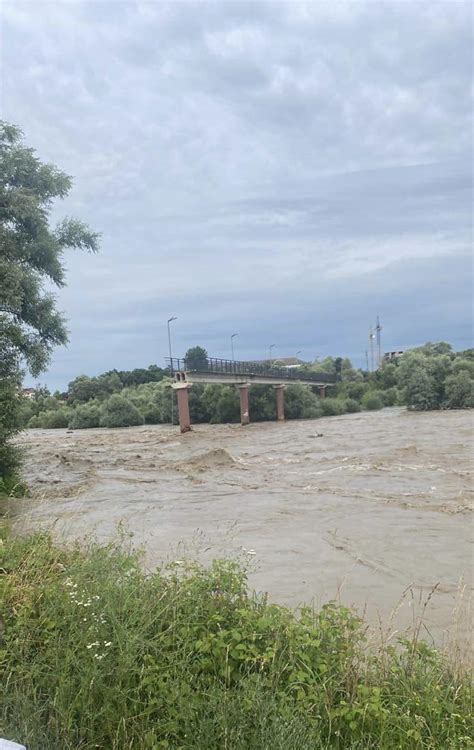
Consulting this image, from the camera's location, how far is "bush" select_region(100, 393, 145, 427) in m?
61.2

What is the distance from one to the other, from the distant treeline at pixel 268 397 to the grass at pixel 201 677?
49.9 metres

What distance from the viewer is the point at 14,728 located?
10.3 feet

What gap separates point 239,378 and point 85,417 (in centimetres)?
1865

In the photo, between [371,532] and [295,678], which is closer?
[295,678]

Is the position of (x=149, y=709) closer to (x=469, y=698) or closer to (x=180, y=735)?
(x=180, y=735)

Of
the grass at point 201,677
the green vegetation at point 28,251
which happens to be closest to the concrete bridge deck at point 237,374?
the green vegetation at point 28,251

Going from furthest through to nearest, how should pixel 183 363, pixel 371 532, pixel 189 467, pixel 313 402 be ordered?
1. pixel 313 402
2. pixel 183 363
3. pixel 189 467
4. pixel 371 532

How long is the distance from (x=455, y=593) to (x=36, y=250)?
57.2 ft

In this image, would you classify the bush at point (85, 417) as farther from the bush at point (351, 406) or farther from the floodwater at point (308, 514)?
the floodwater at point (308, 514)

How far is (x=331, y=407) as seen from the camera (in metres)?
70.2

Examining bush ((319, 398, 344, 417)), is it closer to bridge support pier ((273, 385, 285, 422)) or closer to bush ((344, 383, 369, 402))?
bridge support pier ((273, 385, 285, 422))

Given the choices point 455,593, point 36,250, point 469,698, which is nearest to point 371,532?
point 455,593

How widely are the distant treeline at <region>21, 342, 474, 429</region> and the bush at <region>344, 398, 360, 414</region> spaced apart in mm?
132

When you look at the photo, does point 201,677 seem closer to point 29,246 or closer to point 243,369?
point 29,246
